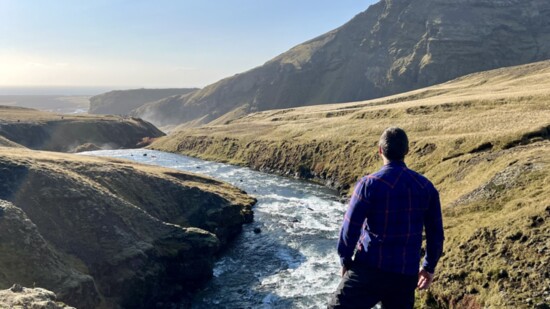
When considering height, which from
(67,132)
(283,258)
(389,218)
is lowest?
(283,258)

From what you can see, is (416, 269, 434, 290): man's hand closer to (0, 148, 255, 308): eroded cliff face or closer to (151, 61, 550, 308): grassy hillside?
(151, 61, 550, 308): grassy hillside

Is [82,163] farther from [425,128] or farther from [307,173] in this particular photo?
[425,128]

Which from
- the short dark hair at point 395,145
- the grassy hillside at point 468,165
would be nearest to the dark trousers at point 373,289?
the short dark hair at point 395,145

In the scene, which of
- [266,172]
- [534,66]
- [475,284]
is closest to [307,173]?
[266,172]

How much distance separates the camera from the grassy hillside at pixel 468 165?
2258cm

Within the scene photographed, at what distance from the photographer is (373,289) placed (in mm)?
8164

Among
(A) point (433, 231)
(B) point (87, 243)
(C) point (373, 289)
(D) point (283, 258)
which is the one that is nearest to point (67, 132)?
(B) point (87, 243)

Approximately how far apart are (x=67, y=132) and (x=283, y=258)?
391 ft

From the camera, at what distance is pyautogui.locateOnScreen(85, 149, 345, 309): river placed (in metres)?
28.1

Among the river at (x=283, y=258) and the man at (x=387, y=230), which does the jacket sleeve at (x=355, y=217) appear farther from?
the river at (x=283, y=258)

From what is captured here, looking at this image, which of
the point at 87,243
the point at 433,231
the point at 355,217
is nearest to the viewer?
the point at 355,217

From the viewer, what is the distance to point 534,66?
124 m

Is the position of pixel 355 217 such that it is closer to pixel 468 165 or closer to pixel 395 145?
pixel 395 145

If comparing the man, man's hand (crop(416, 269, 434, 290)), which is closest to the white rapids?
man's hand (crop(416, 269, 434, 290))
